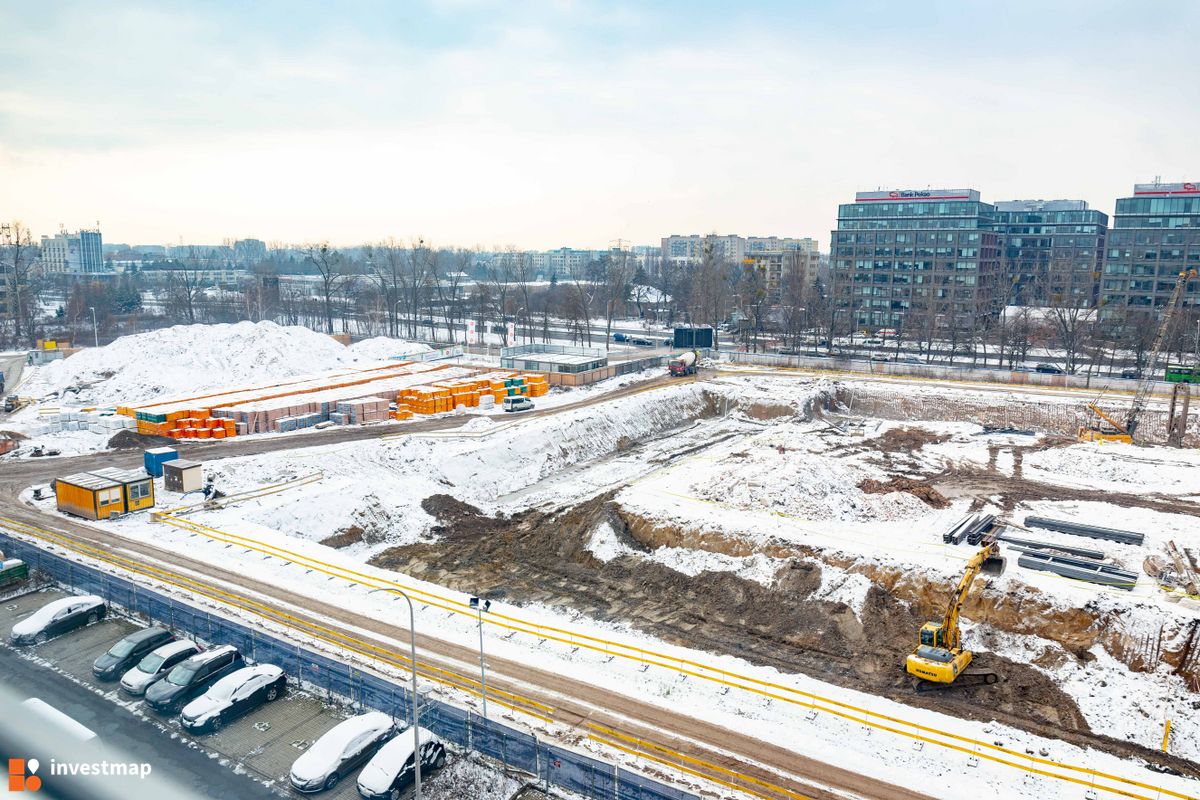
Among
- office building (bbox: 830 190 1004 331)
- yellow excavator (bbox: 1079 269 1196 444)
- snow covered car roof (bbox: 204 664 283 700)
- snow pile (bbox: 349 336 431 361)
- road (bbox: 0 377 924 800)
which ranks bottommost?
road (bbox: 0 377 924 800)

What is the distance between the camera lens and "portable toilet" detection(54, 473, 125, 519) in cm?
3897

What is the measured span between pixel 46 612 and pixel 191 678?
8510mm

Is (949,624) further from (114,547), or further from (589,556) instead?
(114,547)

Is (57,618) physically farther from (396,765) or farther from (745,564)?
(745,564)

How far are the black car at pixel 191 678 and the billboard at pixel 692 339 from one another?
7452 centimetres

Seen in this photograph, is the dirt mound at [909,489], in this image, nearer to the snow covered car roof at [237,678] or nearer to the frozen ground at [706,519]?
the frozen ground at [706,519]

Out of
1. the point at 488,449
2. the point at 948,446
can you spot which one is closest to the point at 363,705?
the point at 488,449

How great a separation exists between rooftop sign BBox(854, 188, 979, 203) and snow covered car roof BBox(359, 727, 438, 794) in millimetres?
122206

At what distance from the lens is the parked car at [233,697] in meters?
21.9

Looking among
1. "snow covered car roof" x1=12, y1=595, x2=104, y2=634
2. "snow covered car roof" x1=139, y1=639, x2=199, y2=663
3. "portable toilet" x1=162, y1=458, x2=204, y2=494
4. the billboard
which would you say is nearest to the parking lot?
"snow covered car roof" x1=12, y1=595, x2=104, y2=634

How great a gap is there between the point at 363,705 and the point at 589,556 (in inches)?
678

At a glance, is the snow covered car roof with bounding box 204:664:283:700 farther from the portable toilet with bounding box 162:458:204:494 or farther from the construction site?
the portable toilet with bounding box 162:458:204:494

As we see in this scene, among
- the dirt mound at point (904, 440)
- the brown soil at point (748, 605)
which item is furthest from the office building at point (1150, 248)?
the brown soil at point (748, 605)

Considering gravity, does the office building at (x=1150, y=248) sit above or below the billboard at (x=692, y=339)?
above
